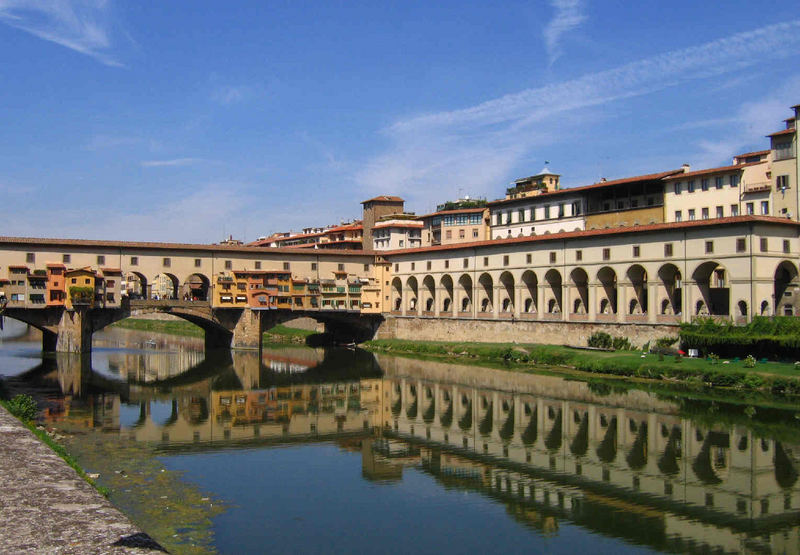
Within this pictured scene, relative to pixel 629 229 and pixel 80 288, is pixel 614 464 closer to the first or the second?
pixel 629 229

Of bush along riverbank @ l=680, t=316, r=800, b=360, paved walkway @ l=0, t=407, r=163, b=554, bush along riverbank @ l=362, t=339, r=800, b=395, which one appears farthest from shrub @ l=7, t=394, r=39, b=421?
bush along riverbank @ l=680, t=316, r=800, b=360

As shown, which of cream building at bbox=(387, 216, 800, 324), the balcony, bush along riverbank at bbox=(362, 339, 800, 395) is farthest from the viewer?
the balcony

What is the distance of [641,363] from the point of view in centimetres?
4581

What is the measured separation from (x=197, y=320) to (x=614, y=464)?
162 feet

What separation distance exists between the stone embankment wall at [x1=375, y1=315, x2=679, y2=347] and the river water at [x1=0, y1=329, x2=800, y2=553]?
932 centimetres

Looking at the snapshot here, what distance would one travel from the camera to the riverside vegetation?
3997 centimetres

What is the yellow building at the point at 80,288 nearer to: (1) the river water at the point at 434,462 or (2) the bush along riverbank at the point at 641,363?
(1) the river water at the point at 434,462

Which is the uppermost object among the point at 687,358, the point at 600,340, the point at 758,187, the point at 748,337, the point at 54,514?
the point at 758,187

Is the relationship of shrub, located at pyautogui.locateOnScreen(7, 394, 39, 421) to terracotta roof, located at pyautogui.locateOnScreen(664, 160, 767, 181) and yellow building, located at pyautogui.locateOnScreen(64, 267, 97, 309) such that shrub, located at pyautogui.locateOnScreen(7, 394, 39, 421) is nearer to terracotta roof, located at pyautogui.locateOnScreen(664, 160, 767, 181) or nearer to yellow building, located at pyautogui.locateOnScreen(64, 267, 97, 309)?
yellow building, located at pyautogui.locateOnScreen(64, 267, 97, 309)

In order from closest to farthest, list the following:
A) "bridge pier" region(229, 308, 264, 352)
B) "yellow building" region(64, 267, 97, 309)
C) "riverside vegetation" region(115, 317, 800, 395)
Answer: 1. "riverside vegetation" region(115, 317, 800, 395)
2. "yellow building" region(64, 267, 97, 309)
3. "bridge pier" region(229, 308, 264, 352)

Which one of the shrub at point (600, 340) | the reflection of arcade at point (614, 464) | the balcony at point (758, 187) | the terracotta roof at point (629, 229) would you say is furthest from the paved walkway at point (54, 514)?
the balcony at point (758, 187)

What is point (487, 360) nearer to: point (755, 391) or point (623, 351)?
point (623, 351)

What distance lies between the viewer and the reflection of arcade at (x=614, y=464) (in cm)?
1959

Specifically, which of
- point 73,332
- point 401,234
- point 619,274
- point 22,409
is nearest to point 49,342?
point 73,332
